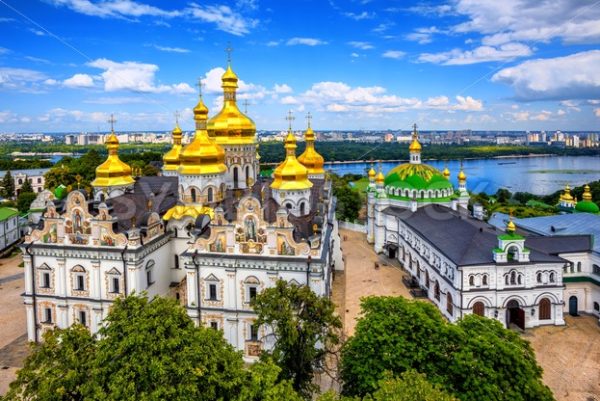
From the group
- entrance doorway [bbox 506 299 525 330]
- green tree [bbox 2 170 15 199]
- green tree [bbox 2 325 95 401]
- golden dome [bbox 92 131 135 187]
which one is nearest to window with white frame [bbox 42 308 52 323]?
golden dome [bbox 92 131 135 187]

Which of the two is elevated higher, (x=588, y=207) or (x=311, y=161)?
(x=311, y=161)

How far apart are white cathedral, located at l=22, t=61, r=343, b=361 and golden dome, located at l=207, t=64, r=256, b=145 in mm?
2744

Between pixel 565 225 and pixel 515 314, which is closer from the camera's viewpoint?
pixel 515 314

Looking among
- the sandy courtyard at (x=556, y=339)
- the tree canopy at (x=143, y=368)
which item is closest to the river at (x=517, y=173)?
the sandy courtyard at (x=556, y=339)

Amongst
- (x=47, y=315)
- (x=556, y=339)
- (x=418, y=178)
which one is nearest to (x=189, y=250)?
(x=47, y=315)

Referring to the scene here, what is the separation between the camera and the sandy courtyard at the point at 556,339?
14023 mm

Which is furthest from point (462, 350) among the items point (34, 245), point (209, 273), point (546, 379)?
point (34, 245)

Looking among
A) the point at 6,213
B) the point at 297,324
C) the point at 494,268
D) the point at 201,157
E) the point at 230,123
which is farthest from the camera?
the point at 6,213

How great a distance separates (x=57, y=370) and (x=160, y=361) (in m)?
1.94

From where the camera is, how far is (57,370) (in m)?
8.31

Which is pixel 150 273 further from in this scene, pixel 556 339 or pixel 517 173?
pixel 517 173

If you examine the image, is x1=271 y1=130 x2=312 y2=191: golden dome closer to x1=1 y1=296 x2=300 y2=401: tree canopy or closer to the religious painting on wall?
the religious painting on wall

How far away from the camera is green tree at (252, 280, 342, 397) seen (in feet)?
36.8

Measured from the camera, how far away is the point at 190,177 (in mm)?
19016
